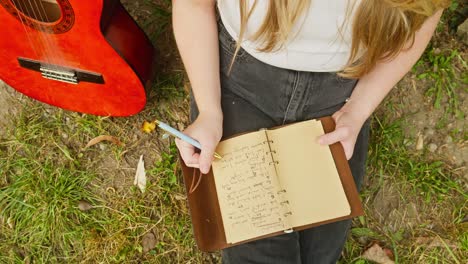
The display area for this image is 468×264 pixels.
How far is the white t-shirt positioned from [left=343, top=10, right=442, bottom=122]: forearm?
0.13m

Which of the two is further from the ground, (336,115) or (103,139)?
(336,115)

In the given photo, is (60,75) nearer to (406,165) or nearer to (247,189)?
(247,189)

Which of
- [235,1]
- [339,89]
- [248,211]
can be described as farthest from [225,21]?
[248,211]

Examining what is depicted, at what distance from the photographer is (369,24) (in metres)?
0.96

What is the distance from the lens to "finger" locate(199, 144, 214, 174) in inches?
43.6

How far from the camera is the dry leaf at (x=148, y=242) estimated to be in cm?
159

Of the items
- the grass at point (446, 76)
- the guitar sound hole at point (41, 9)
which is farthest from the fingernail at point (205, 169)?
the grass at point (446, 76)

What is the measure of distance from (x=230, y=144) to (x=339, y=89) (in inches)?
13.3

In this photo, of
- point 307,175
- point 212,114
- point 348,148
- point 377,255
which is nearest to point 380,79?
point 348,148

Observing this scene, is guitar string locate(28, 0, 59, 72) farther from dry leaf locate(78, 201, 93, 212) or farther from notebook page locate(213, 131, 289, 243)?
notebook page locate(213, 131, 289, 243)

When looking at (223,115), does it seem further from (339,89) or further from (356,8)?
(356,8)

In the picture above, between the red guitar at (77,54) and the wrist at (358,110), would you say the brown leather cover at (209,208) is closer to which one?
the wrist at (358,110)

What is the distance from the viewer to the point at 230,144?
1.17 m

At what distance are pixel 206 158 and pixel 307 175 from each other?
0.27 m
